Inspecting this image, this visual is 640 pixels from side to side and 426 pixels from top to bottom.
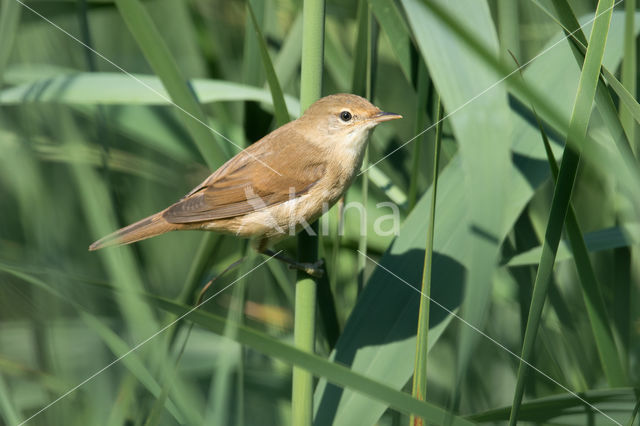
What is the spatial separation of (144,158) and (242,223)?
0.84 m

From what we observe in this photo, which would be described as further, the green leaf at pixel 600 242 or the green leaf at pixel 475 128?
the green leaf at pixel 600 242

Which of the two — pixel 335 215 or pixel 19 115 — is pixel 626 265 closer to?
pixel 335 215

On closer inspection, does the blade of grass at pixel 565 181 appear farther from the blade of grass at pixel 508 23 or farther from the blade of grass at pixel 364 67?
the blade of grass at pixel 508 23

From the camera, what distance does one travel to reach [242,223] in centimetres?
204

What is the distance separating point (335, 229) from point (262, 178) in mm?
351

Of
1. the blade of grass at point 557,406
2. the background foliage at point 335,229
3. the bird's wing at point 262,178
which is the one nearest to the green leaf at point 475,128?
the background foliage at point 335,229

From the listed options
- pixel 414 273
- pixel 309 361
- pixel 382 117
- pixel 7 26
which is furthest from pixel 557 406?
pixel 7 26

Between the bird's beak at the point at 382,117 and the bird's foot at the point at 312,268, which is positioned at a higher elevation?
the bird's beak at the point at 382,117

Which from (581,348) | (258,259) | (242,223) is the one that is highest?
(242,223)

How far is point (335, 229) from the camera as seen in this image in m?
1.91

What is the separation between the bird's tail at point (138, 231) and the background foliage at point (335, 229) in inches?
2.0

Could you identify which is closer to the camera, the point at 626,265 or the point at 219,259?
the point at 626,265

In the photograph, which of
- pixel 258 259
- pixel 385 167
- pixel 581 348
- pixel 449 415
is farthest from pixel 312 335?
pixel 581 348

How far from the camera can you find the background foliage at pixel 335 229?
1.41 meters
